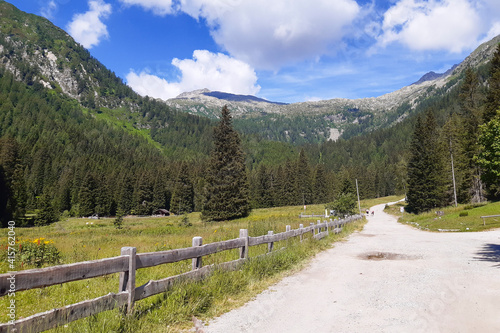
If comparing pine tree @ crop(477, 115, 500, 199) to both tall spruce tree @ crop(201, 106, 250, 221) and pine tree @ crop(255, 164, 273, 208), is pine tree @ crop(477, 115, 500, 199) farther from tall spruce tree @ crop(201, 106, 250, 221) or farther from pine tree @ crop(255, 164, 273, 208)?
pine tree @ crop(255, 164, 273, 208)

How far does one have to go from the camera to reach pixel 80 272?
13.0 feet

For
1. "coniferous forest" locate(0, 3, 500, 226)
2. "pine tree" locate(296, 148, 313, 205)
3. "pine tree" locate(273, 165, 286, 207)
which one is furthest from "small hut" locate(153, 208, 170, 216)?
"pine tree" locate(296, 148, 313, 205)

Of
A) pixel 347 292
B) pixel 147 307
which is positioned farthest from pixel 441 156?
pixel 147 307

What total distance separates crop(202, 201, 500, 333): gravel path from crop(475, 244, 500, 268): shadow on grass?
0.06m

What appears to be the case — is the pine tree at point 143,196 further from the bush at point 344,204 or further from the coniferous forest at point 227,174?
the bush at point 344,204

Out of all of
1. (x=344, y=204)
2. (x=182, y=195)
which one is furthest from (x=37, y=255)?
(x=182, y=195)

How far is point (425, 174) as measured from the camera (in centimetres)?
4634

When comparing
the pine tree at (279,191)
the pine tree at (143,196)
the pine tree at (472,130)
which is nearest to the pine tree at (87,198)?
the pine tree at (143,196)

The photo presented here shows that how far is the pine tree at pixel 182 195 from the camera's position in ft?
313

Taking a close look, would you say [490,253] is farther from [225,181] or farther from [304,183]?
[304,183]

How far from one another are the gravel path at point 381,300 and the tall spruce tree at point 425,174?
4052 centimetres

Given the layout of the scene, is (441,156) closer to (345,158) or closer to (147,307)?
(147,307)

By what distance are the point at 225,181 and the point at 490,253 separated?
1229 inches

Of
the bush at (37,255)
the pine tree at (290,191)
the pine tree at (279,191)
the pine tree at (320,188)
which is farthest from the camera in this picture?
the pine tree at (279,191)
